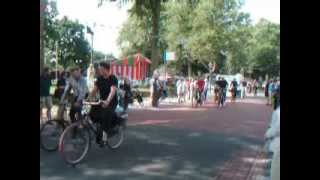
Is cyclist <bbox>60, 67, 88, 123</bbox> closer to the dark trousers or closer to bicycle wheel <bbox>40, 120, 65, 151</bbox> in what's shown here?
the dark trousers

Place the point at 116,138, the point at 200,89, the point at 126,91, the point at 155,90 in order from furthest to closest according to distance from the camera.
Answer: the point at 200,89 < the point at 155,90 < the point at 126,91 < the point at 116,138

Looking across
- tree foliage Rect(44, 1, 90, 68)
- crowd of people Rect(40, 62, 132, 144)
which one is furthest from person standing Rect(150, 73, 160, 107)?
crowd of people Rect(40, 62, 132, 144)

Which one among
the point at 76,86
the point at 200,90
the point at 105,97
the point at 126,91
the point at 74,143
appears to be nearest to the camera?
the point at 74,143

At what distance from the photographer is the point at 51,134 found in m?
8.81

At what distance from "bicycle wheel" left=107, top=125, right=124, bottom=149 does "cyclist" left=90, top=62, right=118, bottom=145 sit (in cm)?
35

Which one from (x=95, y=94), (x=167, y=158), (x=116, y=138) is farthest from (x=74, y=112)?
(x=167, y=158)

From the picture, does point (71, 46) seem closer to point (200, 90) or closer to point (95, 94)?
point (200, 90)

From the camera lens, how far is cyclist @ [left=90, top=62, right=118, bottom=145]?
8492 mm

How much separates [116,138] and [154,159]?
1.03m

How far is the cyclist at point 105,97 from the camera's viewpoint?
8492 millimetres

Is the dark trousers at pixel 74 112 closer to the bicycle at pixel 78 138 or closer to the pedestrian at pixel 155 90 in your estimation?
the bicycle at pixel 78 138
